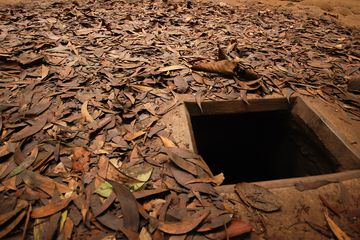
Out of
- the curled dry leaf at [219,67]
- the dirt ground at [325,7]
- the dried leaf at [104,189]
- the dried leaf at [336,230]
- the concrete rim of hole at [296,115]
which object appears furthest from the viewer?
the dirt ground at [325,7]

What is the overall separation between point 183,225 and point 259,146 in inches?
84.7

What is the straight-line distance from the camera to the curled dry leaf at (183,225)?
1380mm

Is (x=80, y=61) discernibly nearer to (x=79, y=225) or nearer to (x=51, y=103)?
(x=51, y=103)

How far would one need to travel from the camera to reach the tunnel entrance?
8.16ft

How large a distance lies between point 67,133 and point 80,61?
1.34 metres

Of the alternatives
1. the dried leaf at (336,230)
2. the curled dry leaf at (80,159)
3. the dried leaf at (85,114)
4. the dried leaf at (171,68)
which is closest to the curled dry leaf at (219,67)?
the dried leaf at (171,68)

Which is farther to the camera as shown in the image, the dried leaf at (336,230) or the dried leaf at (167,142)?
the dried leaf at (167,142)

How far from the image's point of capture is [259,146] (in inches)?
128

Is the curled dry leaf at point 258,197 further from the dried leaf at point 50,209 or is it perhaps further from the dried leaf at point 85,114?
the dried leaf at point 85,114

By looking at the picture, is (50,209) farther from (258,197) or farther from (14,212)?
(258,197)

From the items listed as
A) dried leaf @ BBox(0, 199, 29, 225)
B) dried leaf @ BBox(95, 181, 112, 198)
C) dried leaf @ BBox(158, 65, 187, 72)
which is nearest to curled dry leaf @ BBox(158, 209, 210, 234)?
dried leaf @ BBox(95, 181, 112, 198)

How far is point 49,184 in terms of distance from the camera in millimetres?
1582

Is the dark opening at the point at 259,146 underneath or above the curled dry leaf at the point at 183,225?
underneath

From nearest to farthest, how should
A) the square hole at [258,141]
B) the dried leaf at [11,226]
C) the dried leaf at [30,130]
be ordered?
the dried leaf at [11,226] → the dried leaf at [30,130] → the square hole at [258,141]
